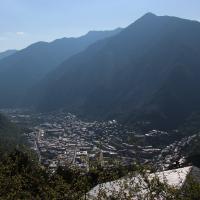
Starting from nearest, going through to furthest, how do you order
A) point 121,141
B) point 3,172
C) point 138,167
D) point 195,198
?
1. point 195,198
2. point 138,167
3. point 3,172
4. point 121,141

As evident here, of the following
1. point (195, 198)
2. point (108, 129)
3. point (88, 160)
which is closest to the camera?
point (195, 198)

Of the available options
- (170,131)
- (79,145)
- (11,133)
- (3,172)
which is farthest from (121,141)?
(3,172)

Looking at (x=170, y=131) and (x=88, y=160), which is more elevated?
(x=88, y=160)

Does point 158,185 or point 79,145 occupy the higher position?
point 158,185

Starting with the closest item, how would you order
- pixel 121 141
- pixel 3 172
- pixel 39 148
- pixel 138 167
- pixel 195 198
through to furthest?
pixel 195 198
pixel 138 167
pixel 3 172
pixel 39 148
pixel 121 141

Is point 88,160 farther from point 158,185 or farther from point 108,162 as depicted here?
point 158,185

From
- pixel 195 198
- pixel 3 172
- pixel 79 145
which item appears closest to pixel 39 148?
pixel 79 145

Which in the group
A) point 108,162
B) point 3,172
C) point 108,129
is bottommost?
point 108,129

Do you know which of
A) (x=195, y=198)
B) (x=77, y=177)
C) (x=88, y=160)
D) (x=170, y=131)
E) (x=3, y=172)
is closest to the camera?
(x=195, y=198)

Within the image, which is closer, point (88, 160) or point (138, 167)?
point (138, 167)
